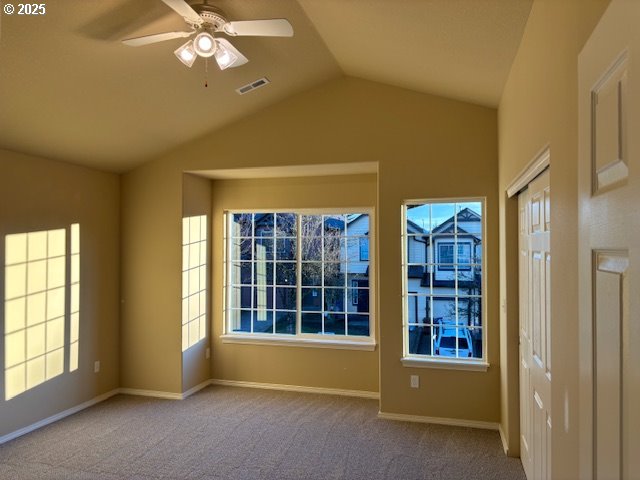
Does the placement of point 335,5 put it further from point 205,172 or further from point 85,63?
point 205,172

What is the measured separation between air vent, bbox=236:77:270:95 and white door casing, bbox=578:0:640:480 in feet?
10.6

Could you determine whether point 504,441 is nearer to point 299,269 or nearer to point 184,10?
point 299,269

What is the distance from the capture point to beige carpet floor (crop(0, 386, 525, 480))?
3.06m

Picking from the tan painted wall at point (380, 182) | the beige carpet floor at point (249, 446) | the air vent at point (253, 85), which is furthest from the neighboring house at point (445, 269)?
the air vent at point (253, 85)

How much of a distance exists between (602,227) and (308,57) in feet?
10.8

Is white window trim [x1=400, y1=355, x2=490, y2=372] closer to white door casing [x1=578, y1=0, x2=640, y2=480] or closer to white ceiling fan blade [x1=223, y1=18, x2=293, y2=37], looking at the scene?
white ceiling fan blade [x1=223, y1=18, x2=293, y2=37]

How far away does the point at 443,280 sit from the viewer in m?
4.12

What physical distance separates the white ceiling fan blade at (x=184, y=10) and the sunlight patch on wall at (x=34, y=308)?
257 cm

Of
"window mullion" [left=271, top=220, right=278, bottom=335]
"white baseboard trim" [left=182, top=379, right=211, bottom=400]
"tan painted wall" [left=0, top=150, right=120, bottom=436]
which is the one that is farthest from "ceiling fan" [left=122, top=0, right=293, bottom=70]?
"white baseboard trim" [left=182, top=379, right=211, bottom=400]

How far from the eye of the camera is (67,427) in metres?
3.81

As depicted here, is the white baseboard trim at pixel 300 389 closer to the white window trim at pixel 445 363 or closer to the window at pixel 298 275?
the window at pixel 298 275

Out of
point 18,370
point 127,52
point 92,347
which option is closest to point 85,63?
point 127,52

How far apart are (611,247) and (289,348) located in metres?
4.41

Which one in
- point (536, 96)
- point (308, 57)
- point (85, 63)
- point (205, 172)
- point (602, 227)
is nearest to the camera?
point (602, 227)
